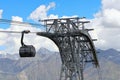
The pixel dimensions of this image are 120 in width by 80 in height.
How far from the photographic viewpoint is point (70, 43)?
3167 inches

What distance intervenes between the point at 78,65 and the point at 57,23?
39.0 ft

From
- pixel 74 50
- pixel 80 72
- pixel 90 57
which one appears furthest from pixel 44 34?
pixel 90 57

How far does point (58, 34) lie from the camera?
7725 centimetres

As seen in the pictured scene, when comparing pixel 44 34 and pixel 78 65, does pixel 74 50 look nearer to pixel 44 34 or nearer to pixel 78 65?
pixel 78 65

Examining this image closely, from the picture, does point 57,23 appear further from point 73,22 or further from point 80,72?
point 80,72

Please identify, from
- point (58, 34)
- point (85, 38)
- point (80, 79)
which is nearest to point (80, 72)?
point (80, 79)

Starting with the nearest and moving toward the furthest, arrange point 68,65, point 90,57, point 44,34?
point 44,34, point 68,65, point 90,57

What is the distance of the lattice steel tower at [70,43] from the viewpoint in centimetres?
7781

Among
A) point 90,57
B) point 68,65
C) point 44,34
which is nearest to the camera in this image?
point 44,34

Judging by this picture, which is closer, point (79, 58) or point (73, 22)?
point (73, 22)

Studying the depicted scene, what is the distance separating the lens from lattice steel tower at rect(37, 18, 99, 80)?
77.8 meters

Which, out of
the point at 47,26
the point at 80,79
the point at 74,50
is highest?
the point at 47,26

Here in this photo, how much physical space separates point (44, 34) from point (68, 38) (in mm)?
5920

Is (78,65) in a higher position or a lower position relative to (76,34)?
lower
